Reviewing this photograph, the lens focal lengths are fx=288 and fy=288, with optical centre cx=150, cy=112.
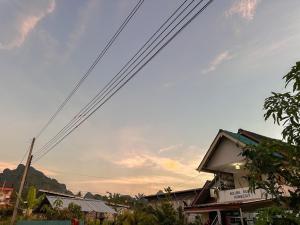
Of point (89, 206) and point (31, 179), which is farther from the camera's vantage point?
point (31, 179)

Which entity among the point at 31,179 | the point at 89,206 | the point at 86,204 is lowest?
the point at 89,206

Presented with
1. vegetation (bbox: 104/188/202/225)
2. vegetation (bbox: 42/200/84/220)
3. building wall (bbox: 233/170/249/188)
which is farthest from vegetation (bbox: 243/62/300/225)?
vegetation (bbox: 42/200/84/220)

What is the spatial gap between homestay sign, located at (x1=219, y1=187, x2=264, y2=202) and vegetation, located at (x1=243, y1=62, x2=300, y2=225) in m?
13.2

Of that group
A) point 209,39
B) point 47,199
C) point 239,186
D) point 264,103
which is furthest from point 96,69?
point 47,199

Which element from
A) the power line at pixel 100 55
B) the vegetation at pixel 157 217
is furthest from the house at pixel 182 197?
the power line at pixel 100 55

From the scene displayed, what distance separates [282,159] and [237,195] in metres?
14.7

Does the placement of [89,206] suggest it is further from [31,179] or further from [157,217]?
[31,179]

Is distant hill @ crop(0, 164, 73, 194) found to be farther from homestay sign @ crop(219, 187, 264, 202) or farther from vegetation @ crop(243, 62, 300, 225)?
vegetation @ crop(243, 62, 300, 225)

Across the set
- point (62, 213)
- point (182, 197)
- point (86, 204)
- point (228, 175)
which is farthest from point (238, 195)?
point (86, 204)

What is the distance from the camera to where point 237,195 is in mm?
19516

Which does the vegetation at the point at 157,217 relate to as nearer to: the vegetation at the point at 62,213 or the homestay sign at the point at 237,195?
the homestay sign at the point at 237,195

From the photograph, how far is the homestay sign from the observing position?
723 inches

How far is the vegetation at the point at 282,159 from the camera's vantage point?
5125mm

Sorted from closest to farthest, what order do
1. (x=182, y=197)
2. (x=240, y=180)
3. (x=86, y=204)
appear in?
(x=240, y=180), (x=182, y=197), (x=86, y=204)
